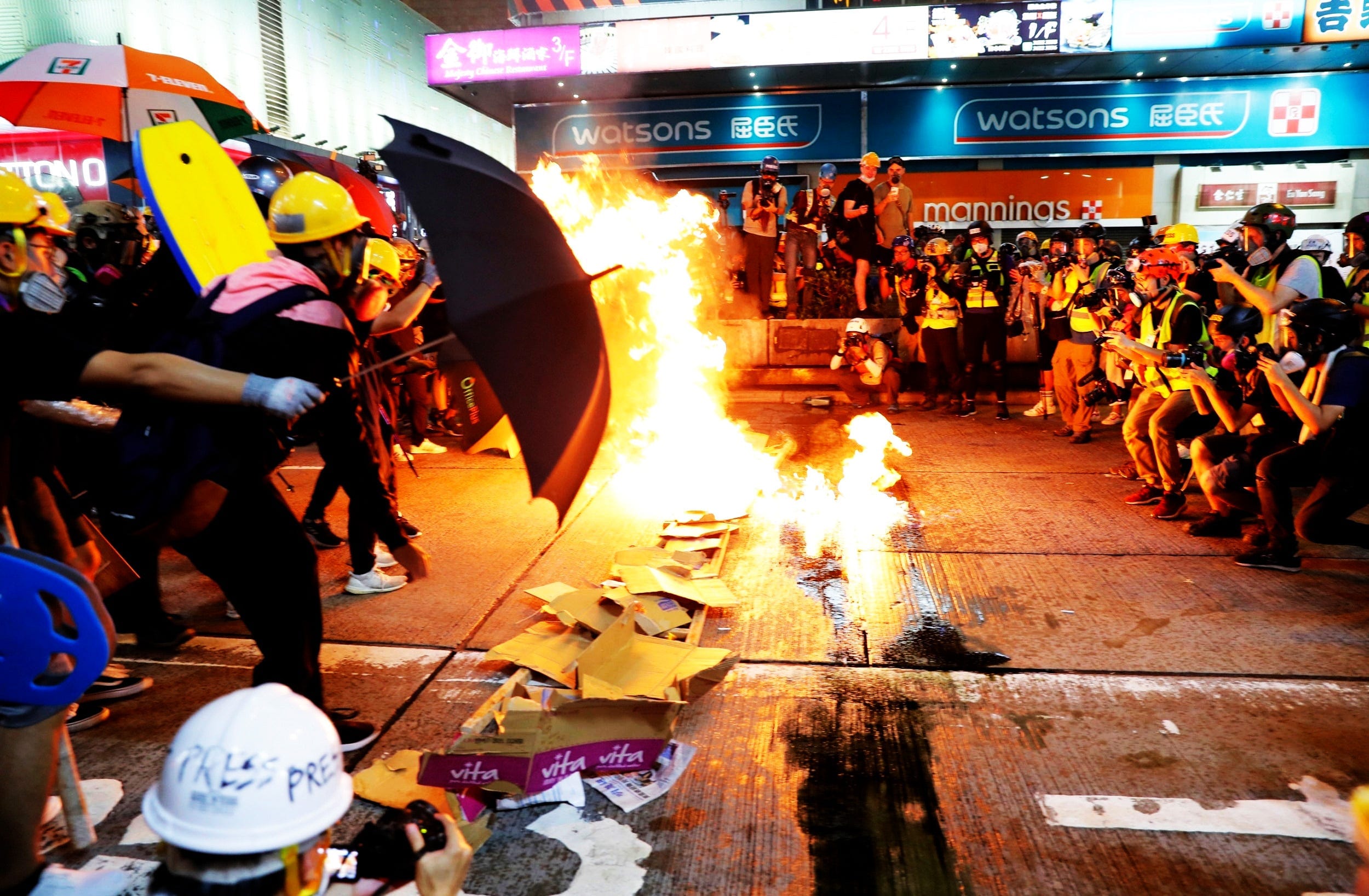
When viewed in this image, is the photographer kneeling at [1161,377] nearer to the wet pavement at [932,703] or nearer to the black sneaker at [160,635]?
the wet pavement at [932,703]

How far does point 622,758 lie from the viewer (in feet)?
10.6

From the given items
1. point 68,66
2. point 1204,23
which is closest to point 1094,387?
point 68,66

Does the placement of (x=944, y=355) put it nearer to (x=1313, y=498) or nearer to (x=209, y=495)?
(x=1313, y=498)

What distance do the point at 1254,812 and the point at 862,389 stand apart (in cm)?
900

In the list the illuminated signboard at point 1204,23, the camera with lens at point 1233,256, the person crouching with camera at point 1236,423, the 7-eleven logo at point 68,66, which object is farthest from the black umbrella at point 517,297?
the illuminated signboard at point 1204,23

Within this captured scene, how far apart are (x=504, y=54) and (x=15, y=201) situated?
17329 mm

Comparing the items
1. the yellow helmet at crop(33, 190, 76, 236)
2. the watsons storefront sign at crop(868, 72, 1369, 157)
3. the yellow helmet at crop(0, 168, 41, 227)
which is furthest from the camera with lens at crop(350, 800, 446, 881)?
the watsons storefront sign at crop(868, 72, 1369, 157)

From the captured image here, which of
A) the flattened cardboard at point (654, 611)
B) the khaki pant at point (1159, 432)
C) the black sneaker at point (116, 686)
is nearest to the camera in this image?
the black sneaker at point (116, 686)

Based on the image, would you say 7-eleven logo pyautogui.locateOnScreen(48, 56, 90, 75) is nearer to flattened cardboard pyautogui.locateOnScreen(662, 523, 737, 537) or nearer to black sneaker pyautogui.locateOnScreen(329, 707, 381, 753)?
flattened cardboard pyautogui.locateOnScreen(662, 523, 737, 537)

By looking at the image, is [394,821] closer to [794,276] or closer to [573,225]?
[573,225]

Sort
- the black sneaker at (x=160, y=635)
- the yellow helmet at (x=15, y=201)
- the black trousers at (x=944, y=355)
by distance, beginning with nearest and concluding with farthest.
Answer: the yellow helmet at (x=15, y=201) → the black sneaker at (x=160, y=635) → the black trousers at (x=944, y=355)

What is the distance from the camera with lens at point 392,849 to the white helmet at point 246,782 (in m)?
0.16

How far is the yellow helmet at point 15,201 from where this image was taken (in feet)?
12.2

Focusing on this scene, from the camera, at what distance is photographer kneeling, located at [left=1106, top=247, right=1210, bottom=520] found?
661 cm
